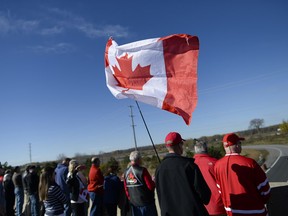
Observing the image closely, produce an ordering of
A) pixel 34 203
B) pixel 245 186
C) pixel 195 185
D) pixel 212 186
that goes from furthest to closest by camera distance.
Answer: pixel 34 203, pixel 212 186, pixel 245 186, pixel 195 185

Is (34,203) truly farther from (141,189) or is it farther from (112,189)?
(141,189)

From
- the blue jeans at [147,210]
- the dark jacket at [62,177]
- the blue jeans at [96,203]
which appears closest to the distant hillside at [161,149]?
the dark jacket at [62,177]

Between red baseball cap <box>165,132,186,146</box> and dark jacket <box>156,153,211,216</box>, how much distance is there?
144mm

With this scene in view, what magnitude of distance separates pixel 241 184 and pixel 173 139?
878 millimetres

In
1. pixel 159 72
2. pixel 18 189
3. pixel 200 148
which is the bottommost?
pixel 18 189

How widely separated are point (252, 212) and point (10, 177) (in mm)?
7556

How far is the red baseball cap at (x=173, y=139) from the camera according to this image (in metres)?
3.41

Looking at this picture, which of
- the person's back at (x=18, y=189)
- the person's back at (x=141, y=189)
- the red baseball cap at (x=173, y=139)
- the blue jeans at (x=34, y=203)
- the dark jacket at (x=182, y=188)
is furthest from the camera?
the person's back at (x=18, y=189)

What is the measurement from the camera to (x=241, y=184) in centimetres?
328

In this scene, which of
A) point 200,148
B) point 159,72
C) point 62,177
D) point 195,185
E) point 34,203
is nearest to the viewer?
point 195,185

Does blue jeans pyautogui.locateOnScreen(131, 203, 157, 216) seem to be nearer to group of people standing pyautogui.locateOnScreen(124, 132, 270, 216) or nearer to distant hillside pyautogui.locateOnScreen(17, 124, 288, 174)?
group of people standing pyautogui.locateOnScreen(124, 132, 270, 216)

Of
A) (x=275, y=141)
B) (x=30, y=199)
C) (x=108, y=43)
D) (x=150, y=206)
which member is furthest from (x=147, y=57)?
(x=275, y=141)

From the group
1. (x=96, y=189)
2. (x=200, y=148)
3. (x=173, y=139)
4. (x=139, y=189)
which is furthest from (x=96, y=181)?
(x=173, y=139)

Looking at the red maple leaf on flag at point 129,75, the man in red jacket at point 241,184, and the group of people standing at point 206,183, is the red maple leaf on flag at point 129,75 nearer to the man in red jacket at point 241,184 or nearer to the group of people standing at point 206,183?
the group of people standing at point 206,183
